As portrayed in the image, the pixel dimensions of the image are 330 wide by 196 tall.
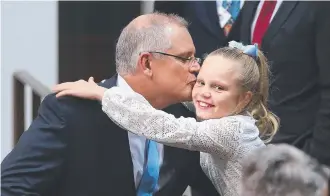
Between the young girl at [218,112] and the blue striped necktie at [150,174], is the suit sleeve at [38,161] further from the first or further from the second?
the blue striped necktie at [150,174]

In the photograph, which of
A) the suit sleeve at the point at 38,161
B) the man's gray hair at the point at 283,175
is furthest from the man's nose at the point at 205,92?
the man's gray hair at the point at 283,175

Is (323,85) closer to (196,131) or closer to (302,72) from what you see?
(302,72)

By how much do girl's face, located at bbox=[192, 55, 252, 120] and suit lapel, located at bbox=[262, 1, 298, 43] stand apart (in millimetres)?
1259

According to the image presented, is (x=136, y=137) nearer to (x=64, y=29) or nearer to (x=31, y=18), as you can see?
(x=31, y=18)

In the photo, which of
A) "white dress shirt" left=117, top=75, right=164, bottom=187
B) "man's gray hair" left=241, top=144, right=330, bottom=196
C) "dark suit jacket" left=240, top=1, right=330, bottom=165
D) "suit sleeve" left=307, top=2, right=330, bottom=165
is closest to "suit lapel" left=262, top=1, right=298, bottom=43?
"dark suit jacket" left=240, top=1, right=330, bottom=165

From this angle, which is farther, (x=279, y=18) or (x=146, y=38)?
(x=279, y=18)

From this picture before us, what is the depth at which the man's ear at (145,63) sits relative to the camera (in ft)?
10.0

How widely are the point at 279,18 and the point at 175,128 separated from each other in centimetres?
147

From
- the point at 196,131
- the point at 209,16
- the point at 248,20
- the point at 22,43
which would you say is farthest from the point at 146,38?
the point at 22,43

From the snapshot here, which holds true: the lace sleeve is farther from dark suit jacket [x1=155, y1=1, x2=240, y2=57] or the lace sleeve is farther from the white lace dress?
dark suit jacket [x1=155, y1=1, x2=240, y2=57]

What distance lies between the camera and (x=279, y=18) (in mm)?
4117

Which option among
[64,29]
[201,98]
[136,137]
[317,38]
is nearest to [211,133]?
[201,98]

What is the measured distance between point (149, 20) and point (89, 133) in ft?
1.42

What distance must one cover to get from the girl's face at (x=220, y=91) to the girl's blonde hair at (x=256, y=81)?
0.02 metres
